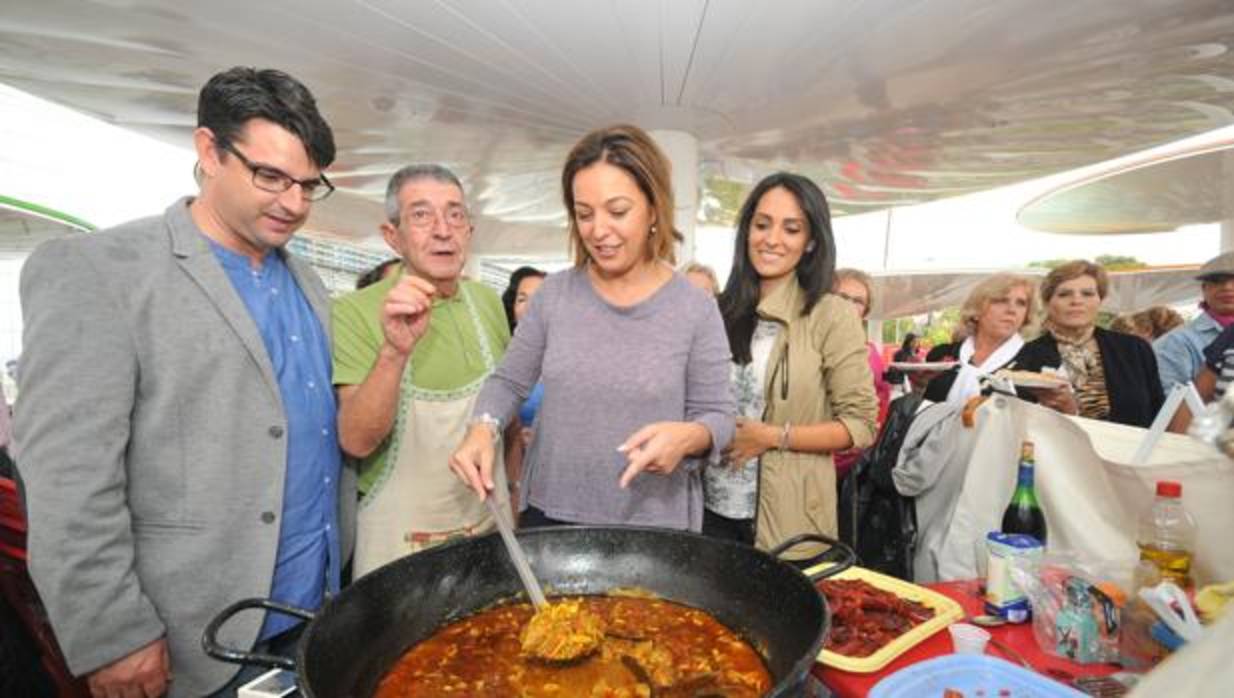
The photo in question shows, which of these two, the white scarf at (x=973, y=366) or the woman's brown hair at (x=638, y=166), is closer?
the woman's brown hair at (x=638, y=166)

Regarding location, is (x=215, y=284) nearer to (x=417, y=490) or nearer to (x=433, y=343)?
(x=433, y=343)

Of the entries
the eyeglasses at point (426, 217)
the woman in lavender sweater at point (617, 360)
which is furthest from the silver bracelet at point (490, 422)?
the eyeglasses at point (426, 217)

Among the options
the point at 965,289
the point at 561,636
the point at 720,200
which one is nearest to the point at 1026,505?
the point at 561,636

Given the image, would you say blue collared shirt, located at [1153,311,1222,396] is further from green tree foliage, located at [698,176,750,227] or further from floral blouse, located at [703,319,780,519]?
green tree foliage, located at [698,176,750,227]

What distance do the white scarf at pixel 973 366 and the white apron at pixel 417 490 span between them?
6.08 ft

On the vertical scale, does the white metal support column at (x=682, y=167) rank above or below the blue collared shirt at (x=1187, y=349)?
above

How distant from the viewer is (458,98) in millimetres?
5922

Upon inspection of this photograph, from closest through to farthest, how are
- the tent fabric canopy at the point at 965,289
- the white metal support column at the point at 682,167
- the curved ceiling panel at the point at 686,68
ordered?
the curved ceiling panel at the point at 686,68, the white metal support column at the point at 682,167, the tent fabric canopy at the point at 965,289

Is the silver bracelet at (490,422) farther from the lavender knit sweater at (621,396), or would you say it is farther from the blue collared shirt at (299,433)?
the blue collared shirt at (299,433)

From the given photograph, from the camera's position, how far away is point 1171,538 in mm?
1291

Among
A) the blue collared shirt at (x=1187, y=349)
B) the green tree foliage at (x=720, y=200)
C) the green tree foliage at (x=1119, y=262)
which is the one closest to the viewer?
the blue collared shirt at (x=1187, y=349)

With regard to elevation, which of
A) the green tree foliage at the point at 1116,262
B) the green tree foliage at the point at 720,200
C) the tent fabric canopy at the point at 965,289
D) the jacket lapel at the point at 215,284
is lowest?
the jacket lapel at the point at 215,284

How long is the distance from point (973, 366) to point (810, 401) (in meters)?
1.90

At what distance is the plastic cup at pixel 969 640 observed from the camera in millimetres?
1234
